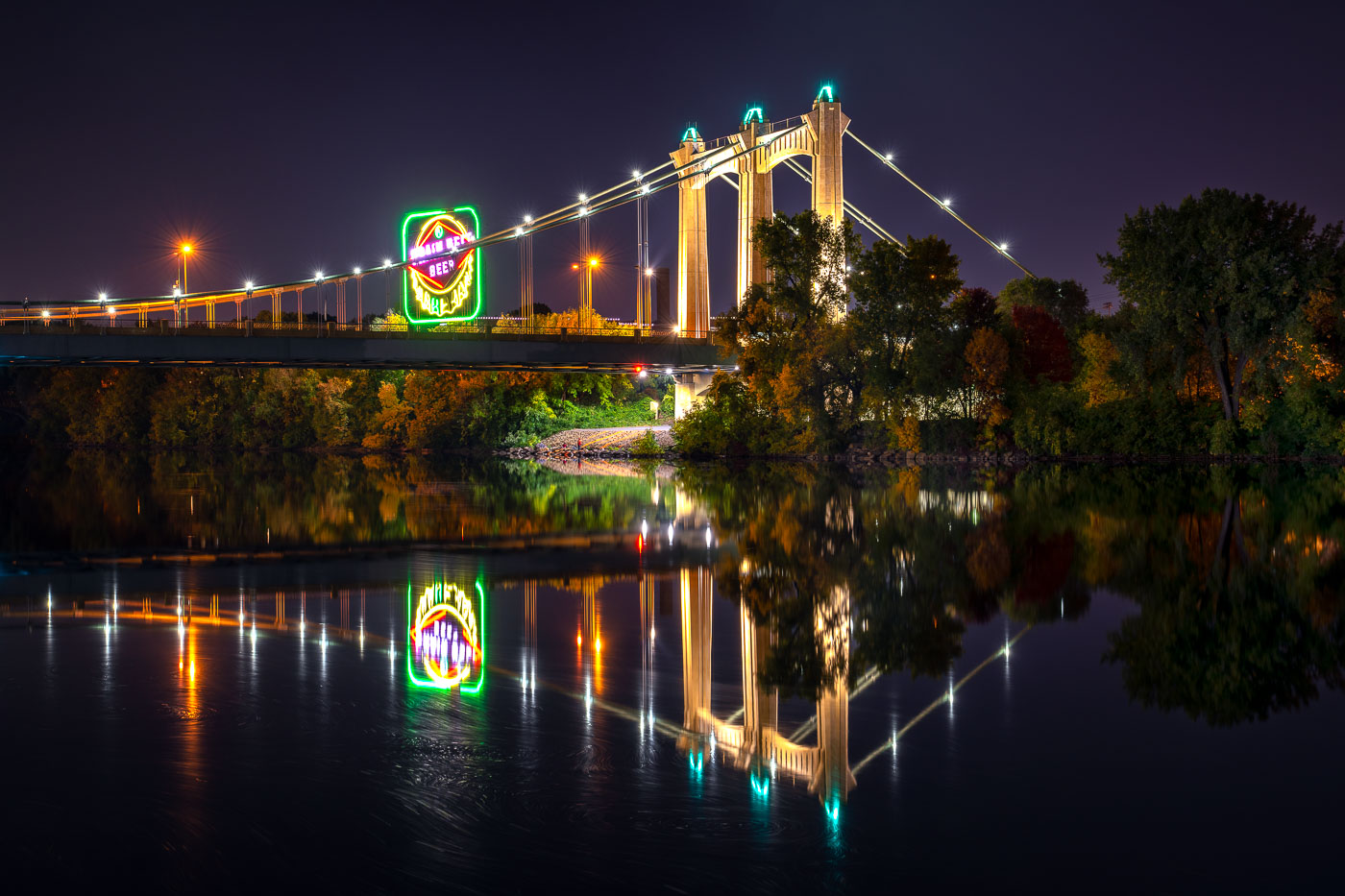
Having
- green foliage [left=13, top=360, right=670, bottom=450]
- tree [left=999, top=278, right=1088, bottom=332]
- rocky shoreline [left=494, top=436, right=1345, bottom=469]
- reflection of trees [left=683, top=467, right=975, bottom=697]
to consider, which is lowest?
reflection of trees [left=683, top=467, right=975, bottom=697]

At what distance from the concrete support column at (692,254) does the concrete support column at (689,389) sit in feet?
8.95

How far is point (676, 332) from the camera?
206 feet

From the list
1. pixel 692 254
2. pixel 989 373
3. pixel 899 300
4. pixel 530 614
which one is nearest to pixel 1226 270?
pixel 989 373

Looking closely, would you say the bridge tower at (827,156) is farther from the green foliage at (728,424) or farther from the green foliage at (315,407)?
the green foliage at (315,407)

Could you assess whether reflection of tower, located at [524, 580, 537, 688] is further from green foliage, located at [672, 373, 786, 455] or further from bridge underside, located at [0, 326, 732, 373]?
green foliage, located at [672, 373, 786, 455]

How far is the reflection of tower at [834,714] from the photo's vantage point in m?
7.19

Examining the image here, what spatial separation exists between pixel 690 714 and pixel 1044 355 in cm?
4953

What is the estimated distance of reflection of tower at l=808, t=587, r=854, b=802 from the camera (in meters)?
7.19

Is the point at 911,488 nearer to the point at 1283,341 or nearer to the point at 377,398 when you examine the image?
the point at 1283,341

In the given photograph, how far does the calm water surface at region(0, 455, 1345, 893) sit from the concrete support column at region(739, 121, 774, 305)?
41257mm

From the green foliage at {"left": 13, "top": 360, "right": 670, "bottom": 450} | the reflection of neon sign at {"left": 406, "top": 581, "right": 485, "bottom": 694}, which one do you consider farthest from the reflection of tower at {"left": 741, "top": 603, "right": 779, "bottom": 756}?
the green foliage at {"left": 13, "top": 360, "right": 670, "bottom": 450}

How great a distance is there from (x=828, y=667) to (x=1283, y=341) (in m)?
40.8

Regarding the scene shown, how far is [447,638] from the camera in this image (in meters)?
12.2

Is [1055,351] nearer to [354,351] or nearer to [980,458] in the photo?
[980,458]
